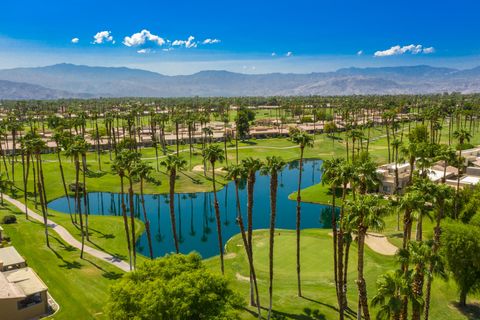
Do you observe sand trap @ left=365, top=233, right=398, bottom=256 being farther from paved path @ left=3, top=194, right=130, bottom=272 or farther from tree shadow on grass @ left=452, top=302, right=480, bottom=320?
paved path @ left=3, top=194, right=130, bottom=272

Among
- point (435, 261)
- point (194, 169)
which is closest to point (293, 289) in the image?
point (435, 261)

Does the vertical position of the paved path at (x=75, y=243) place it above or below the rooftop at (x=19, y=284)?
below

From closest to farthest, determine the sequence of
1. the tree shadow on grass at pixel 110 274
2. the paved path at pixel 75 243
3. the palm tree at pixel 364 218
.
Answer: the palm tree at pixel 364 218
the tree shadow on grass at pixel 110 274
the paved path at pixel 75 243

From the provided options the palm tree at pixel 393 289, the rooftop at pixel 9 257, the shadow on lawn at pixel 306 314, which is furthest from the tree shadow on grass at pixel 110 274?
the palm tree at pixel 393 289

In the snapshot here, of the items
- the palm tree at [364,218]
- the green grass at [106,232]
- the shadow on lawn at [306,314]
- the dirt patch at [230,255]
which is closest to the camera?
the palm tree at [364,218]

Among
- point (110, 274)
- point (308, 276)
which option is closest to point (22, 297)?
point (110, 274)

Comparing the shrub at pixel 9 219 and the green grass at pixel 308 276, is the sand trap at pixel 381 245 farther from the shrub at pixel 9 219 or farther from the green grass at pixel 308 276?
the shrub at pixel 9 219

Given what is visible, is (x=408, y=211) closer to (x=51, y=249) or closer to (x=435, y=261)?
(x=435, y=261)

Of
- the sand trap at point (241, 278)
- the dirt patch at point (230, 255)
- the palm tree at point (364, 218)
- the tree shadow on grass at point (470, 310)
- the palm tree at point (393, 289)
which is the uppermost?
the palm tree at point (364, 218)
